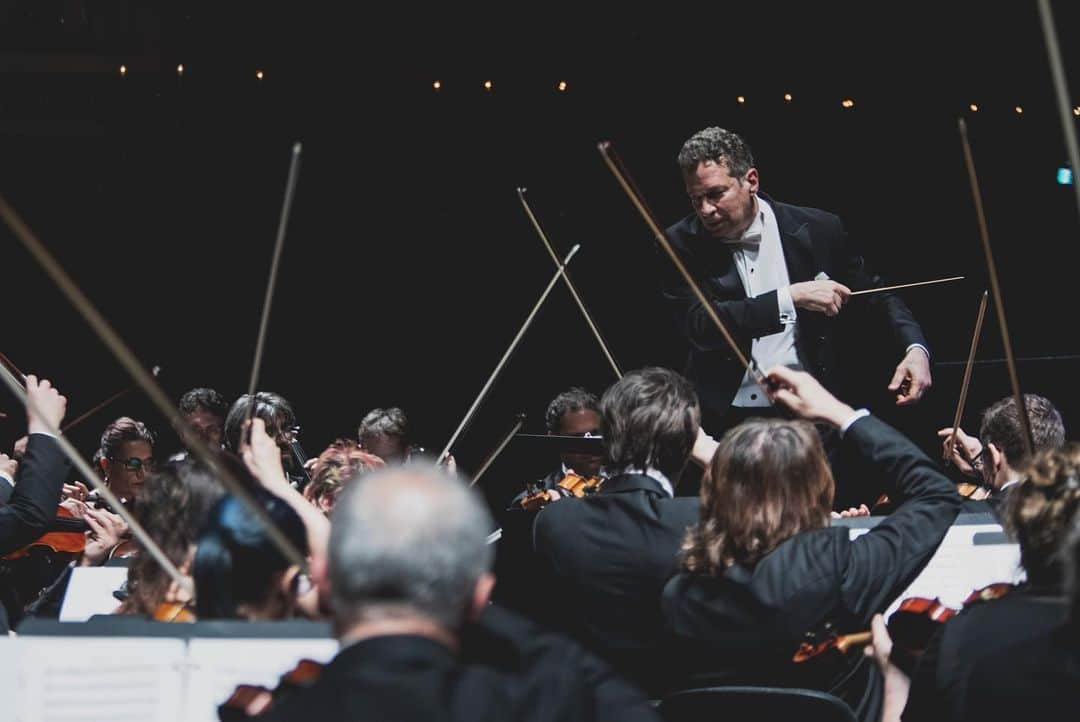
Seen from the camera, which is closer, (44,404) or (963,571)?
(963,571)

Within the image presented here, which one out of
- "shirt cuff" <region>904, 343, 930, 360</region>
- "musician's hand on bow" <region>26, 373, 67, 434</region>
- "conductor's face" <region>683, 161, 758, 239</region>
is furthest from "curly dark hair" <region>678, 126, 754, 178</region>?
"musician's hand on bow" <region>26, 373, 67, 434</region>

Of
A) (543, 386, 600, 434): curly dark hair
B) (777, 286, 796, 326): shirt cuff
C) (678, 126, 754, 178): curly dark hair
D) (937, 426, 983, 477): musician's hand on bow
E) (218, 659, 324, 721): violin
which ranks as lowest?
(937, 426, 983, 477): musician's hand on bow

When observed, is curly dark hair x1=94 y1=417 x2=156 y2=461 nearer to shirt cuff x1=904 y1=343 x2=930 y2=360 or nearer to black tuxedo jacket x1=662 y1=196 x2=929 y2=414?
black tuxedo jacket x1=662 y1=196 x2=929 y2=414

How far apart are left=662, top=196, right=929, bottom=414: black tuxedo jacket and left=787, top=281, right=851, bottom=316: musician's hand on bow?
0.20 meters

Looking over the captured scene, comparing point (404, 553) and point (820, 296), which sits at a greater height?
point (404, 553)

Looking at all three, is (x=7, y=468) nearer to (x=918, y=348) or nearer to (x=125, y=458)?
(x=125, y=458)

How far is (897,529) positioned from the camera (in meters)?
2.10

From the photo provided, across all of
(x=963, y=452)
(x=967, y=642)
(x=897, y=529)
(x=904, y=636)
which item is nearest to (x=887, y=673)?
(x=904, y=636)

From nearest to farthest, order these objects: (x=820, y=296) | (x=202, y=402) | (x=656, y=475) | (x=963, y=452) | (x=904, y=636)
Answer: (x=904, y=636) < (x=656, y=475) < (x=820, y=296) < (x=963, y=452) < (x=202, y=402)

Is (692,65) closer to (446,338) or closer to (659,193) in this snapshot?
(659,193)

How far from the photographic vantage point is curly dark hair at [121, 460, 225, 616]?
208 cm

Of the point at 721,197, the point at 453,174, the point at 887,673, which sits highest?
the point at 453,174

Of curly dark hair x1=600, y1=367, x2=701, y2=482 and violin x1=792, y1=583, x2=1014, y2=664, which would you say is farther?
curly dark hair x1=600, y1=367, x2=701, y2=482

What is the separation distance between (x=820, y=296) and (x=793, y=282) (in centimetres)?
32
